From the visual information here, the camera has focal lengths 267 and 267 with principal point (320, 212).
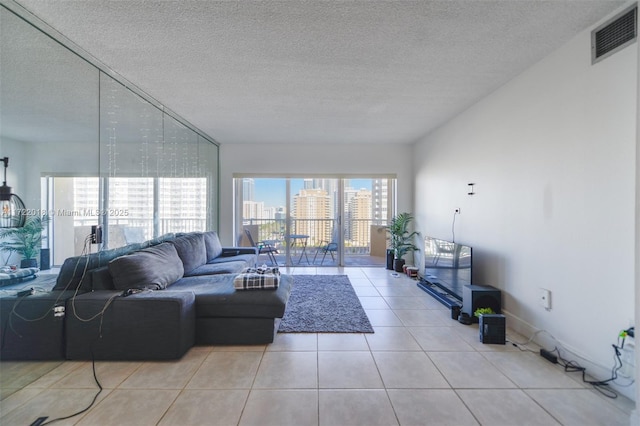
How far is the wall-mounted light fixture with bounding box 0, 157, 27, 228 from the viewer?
5.85 ft

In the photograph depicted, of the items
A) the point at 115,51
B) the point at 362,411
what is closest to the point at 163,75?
the point at 115,51

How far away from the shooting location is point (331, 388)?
179 centimetres

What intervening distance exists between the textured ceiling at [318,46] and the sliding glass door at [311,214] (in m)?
2.27

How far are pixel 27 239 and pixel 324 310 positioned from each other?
264 cm

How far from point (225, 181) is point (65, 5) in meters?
3.68

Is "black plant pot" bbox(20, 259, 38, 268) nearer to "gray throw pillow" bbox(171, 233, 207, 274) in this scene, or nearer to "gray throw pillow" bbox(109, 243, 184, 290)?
"gray throw pillow" bbox(109, 243, 184, 290)

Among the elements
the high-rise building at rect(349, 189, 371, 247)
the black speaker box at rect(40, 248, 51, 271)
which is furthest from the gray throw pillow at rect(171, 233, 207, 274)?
the high-rise building at rect(349, 189, 371, 247)

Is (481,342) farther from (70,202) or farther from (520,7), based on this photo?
(70,202)

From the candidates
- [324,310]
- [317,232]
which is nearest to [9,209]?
[324,310]

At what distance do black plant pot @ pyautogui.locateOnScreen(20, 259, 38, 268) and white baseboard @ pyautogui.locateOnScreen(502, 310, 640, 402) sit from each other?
12.8ft

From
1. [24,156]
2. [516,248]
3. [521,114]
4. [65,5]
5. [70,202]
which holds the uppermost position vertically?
[65,5]

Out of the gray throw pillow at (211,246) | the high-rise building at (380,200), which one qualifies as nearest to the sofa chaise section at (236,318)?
the gray throw pillow at (211,246)

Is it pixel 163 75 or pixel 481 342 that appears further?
pixel 163 75

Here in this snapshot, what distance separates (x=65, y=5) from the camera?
5.51ft
